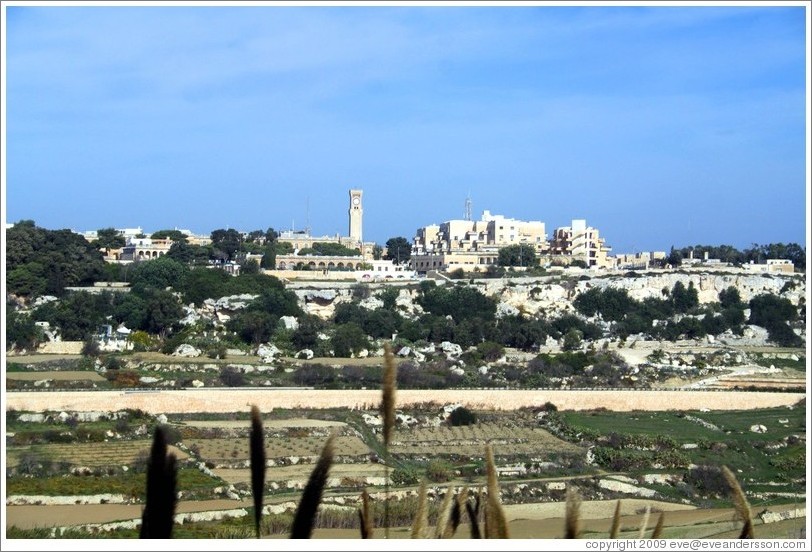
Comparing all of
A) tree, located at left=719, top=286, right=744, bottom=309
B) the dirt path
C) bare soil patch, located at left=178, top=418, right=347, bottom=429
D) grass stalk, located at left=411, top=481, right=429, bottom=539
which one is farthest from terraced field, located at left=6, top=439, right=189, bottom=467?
tree, located at left=719, top=286, right=744, bottom=309

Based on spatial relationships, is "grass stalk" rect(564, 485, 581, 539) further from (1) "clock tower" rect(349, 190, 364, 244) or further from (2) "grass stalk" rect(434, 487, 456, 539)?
(1) "clock tower" rect(349, 190, 364, 244)

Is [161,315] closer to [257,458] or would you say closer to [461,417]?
[461,417]

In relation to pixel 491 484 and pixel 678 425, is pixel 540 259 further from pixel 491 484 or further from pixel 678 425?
pixel 491 484

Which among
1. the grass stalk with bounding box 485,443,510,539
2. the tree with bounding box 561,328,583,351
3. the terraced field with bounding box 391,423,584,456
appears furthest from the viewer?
the tree with bounding box 561,328,583,351

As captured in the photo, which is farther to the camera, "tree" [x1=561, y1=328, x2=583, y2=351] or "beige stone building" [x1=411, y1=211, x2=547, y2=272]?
"beige stone building" [x1=411, y1=211, x2=547, y2=272]

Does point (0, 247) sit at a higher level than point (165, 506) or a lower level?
higher

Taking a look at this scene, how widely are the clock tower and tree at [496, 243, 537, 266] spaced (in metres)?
14.7

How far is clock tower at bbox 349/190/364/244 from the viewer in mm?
59688

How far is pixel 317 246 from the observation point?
1964 inches

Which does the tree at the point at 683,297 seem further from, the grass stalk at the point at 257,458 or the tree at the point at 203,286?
the grass stalk at the point at 257,458

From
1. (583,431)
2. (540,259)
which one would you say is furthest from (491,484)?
(540,259)

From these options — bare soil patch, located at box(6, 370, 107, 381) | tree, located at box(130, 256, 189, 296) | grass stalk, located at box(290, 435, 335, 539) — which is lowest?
bare soil patch, located at box(6, 370, 107, 381)

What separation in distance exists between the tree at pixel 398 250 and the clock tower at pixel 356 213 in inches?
224

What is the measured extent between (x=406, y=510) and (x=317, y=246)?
40.8 m
